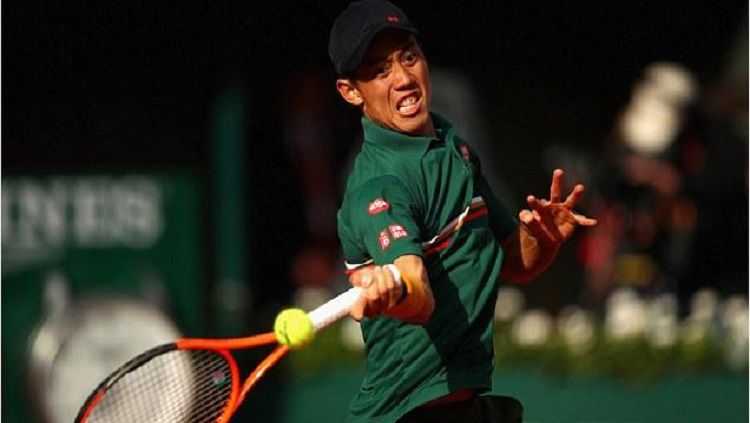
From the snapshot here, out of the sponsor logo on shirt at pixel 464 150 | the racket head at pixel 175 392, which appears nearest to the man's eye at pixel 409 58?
the sponsor logo on shirt at pixel 464 150

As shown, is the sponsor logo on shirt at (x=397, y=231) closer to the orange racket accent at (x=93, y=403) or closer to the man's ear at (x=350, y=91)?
the man's ear at (x=350, y=91)

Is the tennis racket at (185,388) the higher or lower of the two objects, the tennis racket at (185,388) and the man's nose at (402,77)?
the lower

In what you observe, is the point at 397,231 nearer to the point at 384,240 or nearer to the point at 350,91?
the point at 384,240

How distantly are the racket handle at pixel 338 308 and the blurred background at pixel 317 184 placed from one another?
431 centimetres

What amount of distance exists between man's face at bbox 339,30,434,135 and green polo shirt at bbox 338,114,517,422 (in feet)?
0.13

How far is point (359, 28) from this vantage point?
4.31 m

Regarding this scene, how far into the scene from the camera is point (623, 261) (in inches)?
336

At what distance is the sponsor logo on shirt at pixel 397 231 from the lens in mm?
4090

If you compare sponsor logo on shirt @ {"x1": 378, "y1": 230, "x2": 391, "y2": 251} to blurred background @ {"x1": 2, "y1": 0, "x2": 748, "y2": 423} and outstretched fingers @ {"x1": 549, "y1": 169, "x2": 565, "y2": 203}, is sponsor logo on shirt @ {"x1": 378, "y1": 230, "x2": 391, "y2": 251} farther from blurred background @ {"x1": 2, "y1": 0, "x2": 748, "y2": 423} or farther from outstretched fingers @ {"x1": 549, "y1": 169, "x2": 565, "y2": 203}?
blurred background @ {"x1": 2, "y1": 0, "x2": 748, "y2": 423}

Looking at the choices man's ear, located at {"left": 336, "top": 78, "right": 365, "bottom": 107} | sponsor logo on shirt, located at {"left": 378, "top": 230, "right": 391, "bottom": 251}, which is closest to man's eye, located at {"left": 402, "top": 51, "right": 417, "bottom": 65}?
man's ear, located at {"left": 336, "top": 78, "right": 365, "bottom": 107}

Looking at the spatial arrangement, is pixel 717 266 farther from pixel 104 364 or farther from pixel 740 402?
pixel 104 364

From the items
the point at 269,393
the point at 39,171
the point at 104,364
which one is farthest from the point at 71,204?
the point at 269,393

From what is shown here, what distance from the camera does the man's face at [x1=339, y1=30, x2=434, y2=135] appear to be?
436 centimetres

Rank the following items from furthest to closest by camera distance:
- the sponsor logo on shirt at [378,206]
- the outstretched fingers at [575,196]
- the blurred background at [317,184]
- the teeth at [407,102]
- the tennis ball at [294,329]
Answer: the blurred background at [317,184], the outstretched fingers at [575,196], the teeth at [407,102], the sponsor logo on shirt at [378,206], the tennis ball at [294,329]
